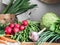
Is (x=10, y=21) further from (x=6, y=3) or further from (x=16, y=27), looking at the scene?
(x=6, y=3)

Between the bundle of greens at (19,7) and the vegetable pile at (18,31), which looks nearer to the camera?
the vegetable pile at (18,31)

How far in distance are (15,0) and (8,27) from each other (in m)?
0.39

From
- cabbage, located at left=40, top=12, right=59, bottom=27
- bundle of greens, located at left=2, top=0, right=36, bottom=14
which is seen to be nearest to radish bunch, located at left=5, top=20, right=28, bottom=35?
cabbage, located at left=40, top=12, right=59, bottom=27

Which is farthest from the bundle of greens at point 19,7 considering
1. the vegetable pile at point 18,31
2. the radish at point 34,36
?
the radish at point 34,36

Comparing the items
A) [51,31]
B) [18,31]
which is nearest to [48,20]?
[51,31]

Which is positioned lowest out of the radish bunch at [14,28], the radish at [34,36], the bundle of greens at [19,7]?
the radish at [34,36]

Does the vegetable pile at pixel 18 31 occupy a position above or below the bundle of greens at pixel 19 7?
below

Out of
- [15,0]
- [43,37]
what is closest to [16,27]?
[43,37]

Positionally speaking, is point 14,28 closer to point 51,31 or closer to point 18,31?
point 18,31

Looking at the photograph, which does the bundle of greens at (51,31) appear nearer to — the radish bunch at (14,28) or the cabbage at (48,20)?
the cabbage at (48,20)

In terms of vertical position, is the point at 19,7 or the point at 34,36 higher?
the point at 19,7

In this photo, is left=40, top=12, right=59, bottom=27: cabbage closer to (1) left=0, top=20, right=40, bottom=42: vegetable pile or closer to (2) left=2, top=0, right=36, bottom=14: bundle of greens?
(1) left=0, top=20, right=40, bottom=42: vegetable pile

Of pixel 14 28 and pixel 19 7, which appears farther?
pixel 19 7

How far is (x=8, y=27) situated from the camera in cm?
119
